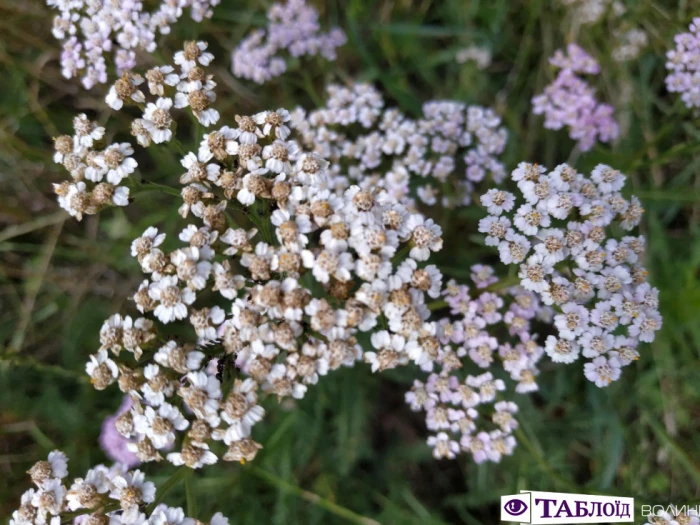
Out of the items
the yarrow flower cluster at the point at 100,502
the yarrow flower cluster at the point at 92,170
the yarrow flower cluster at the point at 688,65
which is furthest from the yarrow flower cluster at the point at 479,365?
the yarrow flower cluster at the point at 92,170

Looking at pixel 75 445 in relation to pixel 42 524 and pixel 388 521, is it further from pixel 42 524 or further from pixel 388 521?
pixel 388 521

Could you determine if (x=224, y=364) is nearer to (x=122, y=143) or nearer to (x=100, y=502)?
(x=100, y=502)

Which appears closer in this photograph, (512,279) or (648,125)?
(512,279)

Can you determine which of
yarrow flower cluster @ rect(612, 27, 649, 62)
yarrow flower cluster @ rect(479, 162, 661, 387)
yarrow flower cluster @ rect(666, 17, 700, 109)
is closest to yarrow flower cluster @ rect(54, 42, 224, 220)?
yarrow flower cluster @ rect(479, 162, 661, 387)

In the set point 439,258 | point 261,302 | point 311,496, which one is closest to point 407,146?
point 439,258

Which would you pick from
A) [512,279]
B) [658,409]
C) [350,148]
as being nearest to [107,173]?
[350,148]
